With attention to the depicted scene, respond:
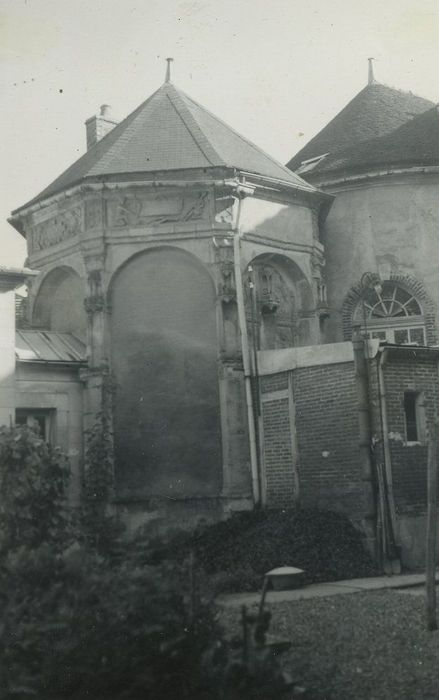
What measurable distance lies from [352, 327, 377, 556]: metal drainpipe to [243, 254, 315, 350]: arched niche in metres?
4.05

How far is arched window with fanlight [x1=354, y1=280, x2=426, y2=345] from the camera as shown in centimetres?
2041

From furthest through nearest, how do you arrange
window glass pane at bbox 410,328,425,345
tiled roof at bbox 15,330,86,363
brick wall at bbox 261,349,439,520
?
1. window glass pane at bbox 410,328,425,345
2. tiled roof at bbox 15,330,86,363
3. brick wall at bbox 261,349,439,520

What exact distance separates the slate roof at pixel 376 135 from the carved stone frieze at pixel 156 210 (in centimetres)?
475

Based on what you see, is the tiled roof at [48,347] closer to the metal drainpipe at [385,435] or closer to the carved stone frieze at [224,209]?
the carved stone frieze at [224,209]

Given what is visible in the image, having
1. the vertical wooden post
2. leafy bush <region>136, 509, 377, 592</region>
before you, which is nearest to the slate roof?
leafy bush <region>136, 509, 377, 592</region>

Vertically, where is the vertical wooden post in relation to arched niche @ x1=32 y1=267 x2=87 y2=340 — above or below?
below

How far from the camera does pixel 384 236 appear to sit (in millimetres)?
20672

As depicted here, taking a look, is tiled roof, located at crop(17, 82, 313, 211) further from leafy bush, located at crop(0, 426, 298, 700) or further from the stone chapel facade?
leafy bush, located at crop(0, 426, 298, 700)

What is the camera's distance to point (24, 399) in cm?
1673

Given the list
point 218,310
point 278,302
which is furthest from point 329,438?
point 278,302

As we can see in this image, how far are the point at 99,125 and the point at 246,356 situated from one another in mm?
9305

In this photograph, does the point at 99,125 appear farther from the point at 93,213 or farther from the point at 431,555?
the point at 431,555

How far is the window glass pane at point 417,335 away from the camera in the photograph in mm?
20250

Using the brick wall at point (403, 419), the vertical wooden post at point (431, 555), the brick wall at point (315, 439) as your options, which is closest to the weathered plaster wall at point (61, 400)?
the brick wall at point (315, 439)
